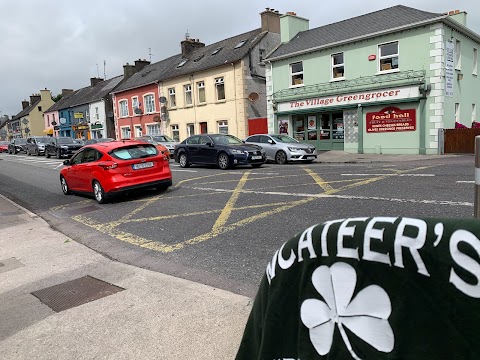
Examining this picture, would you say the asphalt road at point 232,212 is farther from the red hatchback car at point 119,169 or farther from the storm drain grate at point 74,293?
the storm drain grate at point 74,293

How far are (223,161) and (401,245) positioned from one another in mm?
15236

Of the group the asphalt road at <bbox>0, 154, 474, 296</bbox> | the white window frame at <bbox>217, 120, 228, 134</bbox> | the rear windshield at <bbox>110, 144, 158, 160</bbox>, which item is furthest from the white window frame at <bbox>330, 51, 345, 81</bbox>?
the rear windshield at <bbox>110, 144, 158, 160</bbox>

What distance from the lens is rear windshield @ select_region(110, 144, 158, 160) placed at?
33.5ft

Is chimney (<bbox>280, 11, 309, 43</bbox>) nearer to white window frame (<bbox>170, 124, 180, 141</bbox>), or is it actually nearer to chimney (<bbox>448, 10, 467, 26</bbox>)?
chimney (<bbox>448, 10, 467, 26</bbox>)

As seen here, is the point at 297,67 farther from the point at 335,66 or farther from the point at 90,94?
the point at 90,94

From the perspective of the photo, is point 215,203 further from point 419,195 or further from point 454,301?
point 454,301

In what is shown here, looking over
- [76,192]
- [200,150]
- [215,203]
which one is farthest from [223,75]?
[215,203]

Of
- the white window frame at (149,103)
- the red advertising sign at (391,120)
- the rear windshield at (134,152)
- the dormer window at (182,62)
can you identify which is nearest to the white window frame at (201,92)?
the dormer window at (182,62)

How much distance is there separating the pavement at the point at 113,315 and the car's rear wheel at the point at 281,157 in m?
13.0

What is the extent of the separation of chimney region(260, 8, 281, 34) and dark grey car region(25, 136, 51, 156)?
2061cm

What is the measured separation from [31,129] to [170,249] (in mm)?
72107

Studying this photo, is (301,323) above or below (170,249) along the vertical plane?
above

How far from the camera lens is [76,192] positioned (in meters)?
11.9

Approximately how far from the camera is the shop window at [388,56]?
2003cm
